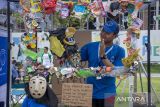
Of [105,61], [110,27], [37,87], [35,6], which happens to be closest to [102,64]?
[105,61]

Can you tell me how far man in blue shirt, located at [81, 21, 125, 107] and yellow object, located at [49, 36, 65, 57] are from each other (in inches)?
12.4

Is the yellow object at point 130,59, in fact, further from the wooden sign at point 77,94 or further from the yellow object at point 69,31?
the yellow object at point 69,31

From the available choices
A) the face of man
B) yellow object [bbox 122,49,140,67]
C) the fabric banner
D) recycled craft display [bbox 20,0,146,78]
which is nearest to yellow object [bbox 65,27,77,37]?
recycled craft display [bbox 20,0,146,78]

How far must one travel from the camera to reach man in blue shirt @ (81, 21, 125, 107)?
5.27 m

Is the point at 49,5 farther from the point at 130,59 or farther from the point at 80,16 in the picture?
the point at 130,59

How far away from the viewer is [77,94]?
528cm

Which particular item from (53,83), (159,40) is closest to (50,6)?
(53,83)

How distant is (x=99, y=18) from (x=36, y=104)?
1.22 m

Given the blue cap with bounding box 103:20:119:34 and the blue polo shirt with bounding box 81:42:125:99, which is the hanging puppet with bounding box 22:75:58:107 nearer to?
the blue polo shirt with bounding box 81:42:125:99

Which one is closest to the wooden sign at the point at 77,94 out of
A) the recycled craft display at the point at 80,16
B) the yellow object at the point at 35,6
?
the recycled craft display at the point at 80,16

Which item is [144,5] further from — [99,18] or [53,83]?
[53,83]

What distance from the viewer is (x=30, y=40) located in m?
5.39

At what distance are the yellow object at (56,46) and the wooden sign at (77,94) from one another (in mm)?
381

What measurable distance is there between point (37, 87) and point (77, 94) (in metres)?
0.49
